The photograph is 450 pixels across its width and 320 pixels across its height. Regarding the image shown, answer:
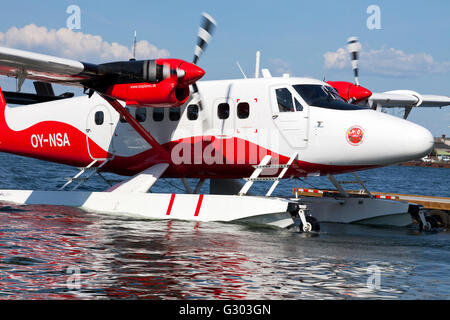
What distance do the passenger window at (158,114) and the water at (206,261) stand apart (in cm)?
283

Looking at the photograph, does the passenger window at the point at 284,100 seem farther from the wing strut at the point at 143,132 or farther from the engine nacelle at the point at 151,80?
the wing strut at the point at 143,132

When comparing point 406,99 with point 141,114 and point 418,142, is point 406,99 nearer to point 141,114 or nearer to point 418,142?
point 418,142

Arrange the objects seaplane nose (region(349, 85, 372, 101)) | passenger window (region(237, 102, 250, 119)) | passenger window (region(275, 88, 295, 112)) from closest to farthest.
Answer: passenger window (region(275, 88, 295, 112))
passenger window (region(237, 102, 250, 119))
seaplane nose (region(349, 85, 372, 101))

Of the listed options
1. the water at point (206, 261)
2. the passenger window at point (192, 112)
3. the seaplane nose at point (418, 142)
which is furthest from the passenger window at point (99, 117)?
the seaplane nose at point (418, 142)

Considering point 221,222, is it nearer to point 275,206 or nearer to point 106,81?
point 275,206

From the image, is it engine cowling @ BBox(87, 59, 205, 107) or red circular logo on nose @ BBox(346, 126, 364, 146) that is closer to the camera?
red circular logo on nose @ BBox(346, 126, 364, 146)

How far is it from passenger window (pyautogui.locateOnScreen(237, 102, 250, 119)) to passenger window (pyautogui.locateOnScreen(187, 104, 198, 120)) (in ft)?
3.72

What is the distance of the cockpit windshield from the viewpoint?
40.7 feet

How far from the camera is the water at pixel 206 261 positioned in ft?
20.5

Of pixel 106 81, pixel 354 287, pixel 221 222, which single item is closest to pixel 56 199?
pixel 106 81

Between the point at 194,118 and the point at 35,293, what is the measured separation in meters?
8.34

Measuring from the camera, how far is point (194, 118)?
1380 centimetres

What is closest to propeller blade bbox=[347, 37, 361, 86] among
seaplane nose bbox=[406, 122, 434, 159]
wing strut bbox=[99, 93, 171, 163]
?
seaplane nose bbox=[406, 122, 434, 159]

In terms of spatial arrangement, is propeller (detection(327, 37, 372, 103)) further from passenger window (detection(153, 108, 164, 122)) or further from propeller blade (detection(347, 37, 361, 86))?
passenger window (detection(153, 108, 164, 122))
